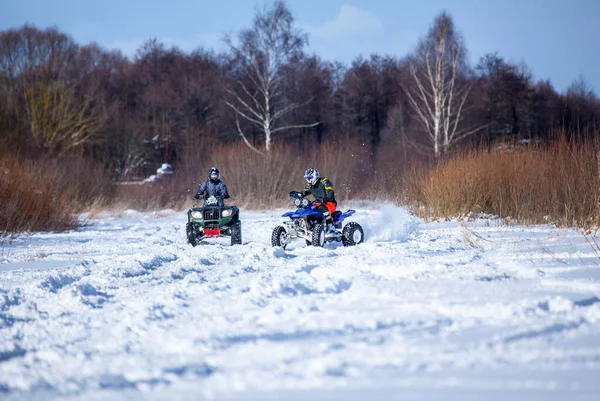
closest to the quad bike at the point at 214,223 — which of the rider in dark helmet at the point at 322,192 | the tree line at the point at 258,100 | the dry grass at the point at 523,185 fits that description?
the rider in dark helmet at the point at 322,192

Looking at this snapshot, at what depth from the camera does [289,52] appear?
97.7 ft

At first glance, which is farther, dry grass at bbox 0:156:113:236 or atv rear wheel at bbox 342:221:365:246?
dry grass at bbox 0:156:113:236

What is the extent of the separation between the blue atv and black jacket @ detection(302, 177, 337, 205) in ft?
0.95

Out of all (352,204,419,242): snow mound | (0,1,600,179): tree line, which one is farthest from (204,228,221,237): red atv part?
(0,1,600,179): tree line

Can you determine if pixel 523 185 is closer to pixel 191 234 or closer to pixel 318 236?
pixel 318 236

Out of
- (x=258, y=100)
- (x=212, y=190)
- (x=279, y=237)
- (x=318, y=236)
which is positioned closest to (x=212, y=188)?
(x=212, y=190)

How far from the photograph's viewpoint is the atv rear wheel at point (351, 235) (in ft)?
37.4

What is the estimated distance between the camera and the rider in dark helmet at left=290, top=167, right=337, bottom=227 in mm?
11484

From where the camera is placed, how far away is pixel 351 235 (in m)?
11.4

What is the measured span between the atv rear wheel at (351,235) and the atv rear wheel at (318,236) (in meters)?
0.55

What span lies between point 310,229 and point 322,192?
1012 mm

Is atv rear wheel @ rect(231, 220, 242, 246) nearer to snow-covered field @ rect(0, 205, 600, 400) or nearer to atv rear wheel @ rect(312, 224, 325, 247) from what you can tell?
atv rear wheel @ rect(312, 224, 325, 247)

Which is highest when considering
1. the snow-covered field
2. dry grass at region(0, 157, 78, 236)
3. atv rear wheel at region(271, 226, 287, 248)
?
dry grass at region(0, 157, 78, 236)

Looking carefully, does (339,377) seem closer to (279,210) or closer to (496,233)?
(496,233)
